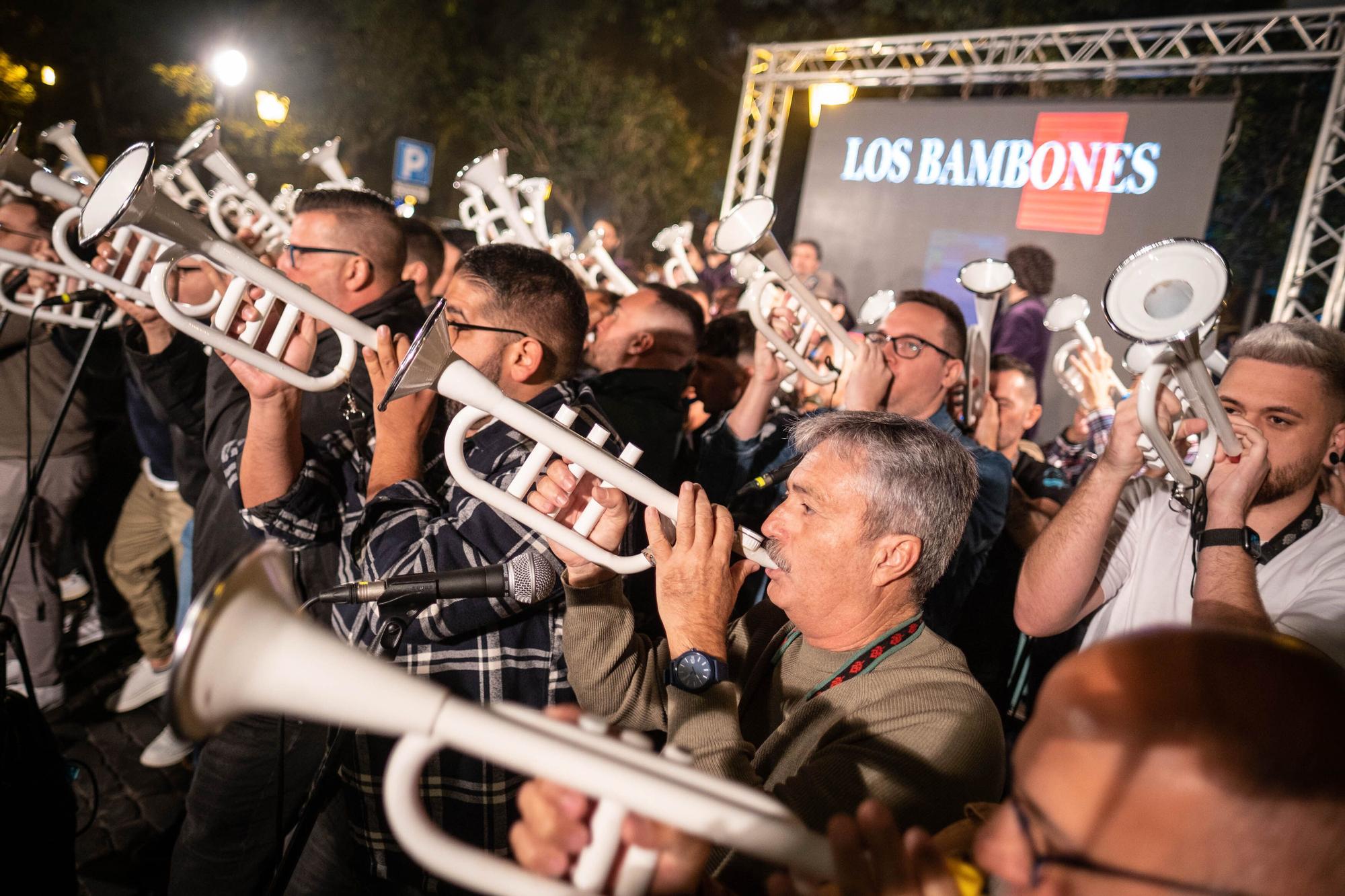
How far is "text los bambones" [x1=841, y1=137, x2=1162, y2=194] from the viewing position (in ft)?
28.7

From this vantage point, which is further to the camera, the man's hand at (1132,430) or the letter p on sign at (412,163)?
the letter p on sign at (412,163)

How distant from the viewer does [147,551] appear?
5.00 metres

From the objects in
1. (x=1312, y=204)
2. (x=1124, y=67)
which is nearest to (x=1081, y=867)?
(x=1312, y=204)

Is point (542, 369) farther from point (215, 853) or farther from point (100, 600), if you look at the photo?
point (100, 600)

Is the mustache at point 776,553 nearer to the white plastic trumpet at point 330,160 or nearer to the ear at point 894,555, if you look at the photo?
the ear at point 894,555

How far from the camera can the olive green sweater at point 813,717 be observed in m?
1.63

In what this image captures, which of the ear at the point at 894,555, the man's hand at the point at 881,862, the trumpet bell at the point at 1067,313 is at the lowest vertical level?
the man's hand at the point at 881,862

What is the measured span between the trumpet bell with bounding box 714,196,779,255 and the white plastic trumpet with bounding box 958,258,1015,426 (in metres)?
1.07

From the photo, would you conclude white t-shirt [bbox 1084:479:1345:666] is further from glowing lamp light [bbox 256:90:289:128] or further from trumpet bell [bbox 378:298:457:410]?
glowing lamp light [bbox 256:90:289:128]

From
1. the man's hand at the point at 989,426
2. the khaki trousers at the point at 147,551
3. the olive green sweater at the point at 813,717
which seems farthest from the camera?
the khaki trousers at the point at 147,551

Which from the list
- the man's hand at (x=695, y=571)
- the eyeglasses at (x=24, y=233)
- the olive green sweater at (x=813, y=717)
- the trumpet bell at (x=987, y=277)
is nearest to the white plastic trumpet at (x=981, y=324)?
the trumpet bell at (x=987, y=277)

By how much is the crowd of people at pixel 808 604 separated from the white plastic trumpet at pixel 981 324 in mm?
110

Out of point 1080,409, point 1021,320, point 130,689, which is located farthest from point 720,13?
point 130,689

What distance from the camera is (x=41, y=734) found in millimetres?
2564
